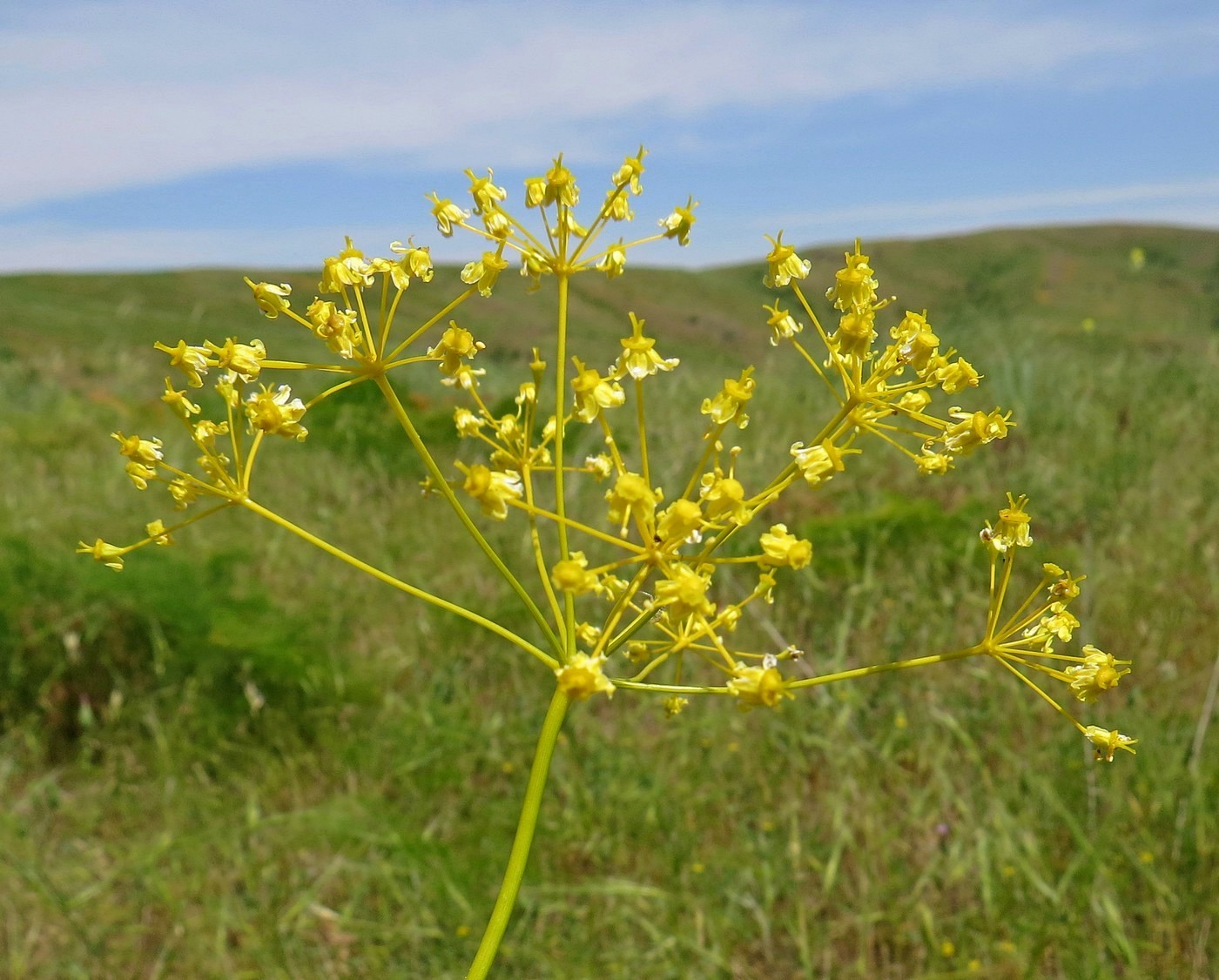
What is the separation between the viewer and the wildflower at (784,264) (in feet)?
4.63

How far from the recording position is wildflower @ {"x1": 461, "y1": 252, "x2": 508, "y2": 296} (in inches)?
52.4

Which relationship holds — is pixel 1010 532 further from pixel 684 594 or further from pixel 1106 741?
pixel 684 594

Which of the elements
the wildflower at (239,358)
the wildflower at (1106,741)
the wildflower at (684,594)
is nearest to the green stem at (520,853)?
the wildflower at (684,594)

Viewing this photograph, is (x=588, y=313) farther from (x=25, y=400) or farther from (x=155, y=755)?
(x=155, y=755)

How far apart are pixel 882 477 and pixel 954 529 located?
1.37 meters

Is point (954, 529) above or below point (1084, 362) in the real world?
below

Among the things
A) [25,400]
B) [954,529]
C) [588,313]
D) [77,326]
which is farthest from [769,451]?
[588,313]

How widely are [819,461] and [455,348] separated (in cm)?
50

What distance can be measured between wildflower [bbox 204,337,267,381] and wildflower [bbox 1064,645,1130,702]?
1130mm

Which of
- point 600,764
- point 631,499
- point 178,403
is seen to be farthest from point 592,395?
point 600,764

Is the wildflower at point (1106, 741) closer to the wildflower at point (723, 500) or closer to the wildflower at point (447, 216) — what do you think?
the wildflower at point (723, 500)

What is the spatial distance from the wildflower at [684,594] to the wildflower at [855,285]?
443 millimetres

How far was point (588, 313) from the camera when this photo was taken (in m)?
23.8

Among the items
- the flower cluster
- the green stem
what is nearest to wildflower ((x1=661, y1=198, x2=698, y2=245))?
the flower cluster
